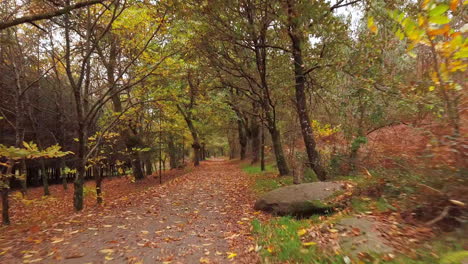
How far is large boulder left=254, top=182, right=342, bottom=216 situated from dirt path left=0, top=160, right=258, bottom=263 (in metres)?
0.59

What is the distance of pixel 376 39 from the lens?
8.21 metres

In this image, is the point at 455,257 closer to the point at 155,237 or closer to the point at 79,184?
the point at 155,237

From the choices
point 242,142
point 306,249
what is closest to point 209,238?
point 306,249

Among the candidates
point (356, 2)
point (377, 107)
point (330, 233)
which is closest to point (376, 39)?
point (356, 2)

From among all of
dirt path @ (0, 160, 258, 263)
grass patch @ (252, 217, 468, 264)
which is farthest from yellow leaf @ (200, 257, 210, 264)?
grass patch @ (252, 217, 468, 264)

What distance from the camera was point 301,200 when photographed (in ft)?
21.1

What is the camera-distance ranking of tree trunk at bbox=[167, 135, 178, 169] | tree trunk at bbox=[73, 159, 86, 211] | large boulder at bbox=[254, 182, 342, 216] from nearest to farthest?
large boulder at bbox=[254, 182, 342, 216], tree trunk at bbox=[73, 159, 86, 211], tree trunk at bbox=[167, 135, 178, 169]

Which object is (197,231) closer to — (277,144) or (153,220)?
(153,220)

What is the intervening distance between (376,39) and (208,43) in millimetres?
5601

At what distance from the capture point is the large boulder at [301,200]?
6203 mm

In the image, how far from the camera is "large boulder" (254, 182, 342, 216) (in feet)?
20.4

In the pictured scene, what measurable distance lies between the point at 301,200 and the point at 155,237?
11.0 ft

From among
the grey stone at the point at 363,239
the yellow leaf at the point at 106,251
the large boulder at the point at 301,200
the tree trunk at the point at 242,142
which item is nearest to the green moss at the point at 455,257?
the grey stone at the point at 363,239

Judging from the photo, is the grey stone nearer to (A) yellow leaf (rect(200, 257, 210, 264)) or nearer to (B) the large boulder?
(B) the large boulder
